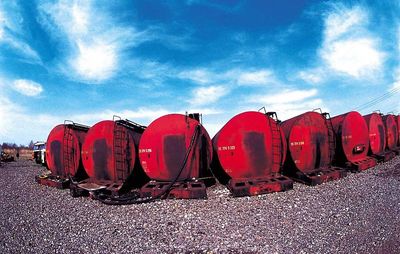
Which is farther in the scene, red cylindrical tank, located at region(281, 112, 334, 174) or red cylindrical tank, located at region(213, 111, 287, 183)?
red cylindrical tank, located at region(281, 112, 334, 174)

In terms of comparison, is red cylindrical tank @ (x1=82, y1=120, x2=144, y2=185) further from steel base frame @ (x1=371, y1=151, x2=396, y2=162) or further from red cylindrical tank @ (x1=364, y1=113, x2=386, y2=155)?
steel base frame @ (x1=371, y1=151, x2=396, y2=162)

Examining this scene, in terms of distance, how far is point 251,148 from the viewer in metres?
8.74

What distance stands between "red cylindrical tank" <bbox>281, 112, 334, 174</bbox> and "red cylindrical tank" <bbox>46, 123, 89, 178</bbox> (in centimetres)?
843

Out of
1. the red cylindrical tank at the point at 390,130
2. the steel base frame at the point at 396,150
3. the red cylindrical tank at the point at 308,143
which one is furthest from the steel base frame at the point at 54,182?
the steel base frame at the point at 396,150

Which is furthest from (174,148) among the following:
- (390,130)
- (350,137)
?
(390,130)

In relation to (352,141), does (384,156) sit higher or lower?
lower

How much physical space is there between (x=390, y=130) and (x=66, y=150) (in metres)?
16.5

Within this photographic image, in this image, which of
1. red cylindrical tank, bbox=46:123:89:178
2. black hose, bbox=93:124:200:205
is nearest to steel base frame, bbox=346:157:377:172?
black hose, bbox=93:124:200:205

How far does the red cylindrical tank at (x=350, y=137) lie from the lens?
10.8 meters

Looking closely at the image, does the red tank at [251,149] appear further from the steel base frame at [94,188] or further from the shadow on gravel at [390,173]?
the shadow on gravel at [390,173]

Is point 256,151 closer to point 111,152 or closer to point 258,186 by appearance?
point 258,186

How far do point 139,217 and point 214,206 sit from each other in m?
2.01

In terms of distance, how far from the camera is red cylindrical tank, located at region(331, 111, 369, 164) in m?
10.8

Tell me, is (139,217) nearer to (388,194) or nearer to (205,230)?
(205,230)
